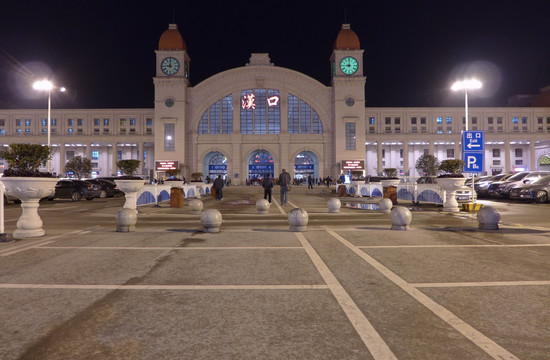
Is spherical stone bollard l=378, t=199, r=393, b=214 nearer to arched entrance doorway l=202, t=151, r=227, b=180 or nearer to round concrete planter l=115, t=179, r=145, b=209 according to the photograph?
round concrete planter l=115, t=179, r=145, b=209

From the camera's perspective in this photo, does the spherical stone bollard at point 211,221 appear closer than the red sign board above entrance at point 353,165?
Yes

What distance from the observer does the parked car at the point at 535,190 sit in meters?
22.2

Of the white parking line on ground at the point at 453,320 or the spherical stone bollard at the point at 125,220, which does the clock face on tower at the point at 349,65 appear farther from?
the white parking line on ground at the point at 453,320

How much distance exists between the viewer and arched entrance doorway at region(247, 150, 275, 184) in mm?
68750

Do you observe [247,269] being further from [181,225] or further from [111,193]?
[111,193]

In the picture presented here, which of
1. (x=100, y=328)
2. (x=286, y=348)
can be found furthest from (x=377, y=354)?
(x=100, y=328)

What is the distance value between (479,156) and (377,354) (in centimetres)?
1582

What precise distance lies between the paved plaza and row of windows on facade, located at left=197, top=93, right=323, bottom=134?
60265 mm

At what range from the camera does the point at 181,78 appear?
65.6 metres

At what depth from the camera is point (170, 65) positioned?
216 ft

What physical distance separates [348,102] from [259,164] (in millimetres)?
18946

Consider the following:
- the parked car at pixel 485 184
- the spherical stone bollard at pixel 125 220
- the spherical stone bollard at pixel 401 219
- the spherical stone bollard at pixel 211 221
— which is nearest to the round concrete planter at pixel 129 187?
the spherical stone bollard at pixel 125 220

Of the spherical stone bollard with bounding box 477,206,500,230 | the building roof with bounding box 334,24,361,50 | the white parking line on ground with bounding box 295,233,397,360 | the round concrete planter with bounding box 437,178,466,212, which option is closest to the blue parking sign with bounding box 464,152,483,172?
the round concrete planter with bounding box 437,178,466,212

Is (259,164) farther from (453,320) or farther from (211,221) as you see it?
(453,320)
